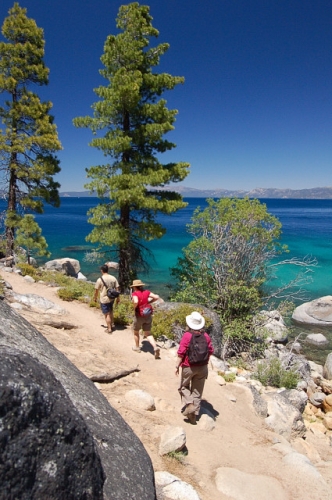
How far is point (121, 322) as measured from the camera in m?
11.9

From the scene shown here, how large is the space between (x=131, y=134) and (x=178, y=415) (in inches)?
481

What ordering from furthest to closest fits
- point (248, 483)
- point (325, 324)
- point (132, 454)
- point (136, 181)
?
point (325, 324) → point (136, 181) → point (248, 483) → point (132, 454)

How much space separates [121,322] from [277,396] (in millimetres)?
5608

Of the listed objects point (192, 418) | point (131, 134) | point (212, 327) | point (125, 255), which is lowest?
point (212, 327)

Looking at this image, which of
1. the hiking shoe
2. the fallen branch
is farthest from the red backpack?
the hiking shoe

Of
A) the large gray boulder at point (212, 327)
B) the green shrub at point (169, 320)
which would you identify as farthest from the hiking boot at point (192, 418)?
the large gray boulder at point (212, 327)

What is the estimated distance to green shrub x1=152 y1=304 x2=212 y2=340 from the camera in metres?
11.5

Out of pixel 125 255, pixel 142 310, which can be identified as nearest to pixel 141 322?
pixel 142 310

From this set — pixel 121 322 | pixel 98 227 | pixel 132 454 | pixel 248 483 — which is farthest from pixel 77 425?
pixel 98 227

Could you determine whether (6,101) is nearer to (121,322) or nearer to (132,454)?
(121,322)

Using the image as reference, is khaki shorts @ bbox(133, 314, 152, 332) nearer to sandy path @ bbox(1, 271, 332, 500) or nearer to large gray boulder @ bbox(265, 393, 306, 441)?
sandy path @ bbox(1, 271, 332, 500)

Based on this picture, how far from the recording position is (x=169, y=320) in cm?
1195

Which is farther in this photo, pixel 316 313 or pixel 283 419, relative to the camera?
pixel 316 313

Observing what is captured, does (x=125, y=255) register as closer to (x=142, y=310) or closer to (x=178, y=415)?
(x=142, y=310)
